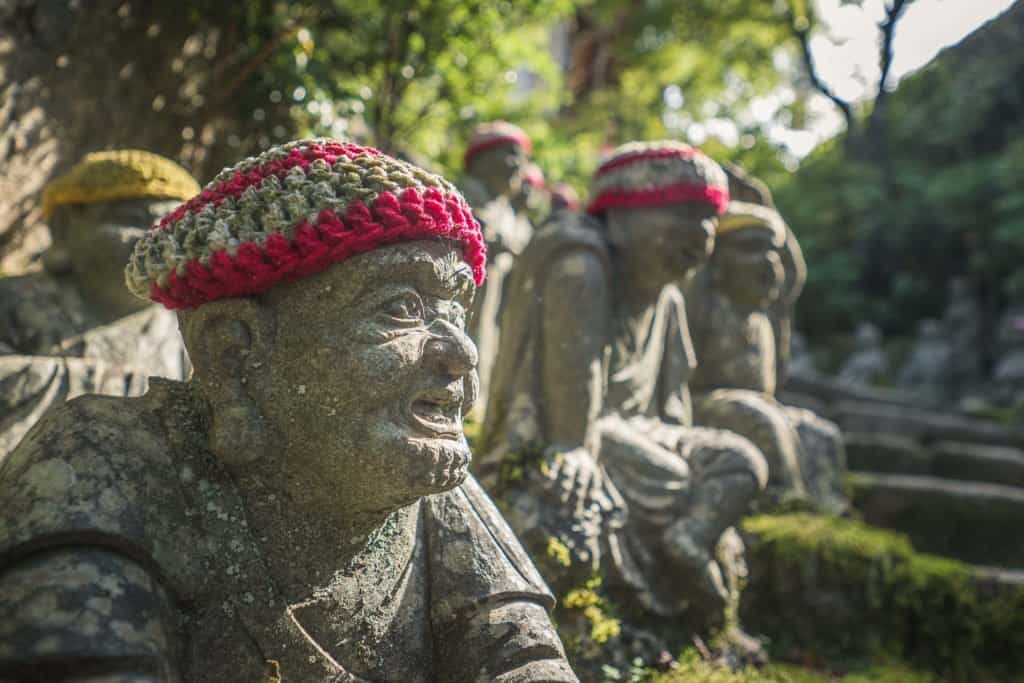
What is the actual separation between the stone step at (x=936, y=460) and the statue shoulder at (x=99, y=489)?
7660 mm

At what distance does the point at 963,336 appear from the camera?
17.7 meters

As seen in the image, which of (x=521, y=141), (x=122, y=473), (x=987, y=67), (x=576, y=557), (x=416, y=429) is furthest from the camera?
(x=987, y=67)

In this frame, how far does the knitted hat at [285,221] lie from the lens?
1.90 m

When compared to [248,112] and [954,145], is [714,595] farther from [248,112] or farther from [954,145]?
[954,145]

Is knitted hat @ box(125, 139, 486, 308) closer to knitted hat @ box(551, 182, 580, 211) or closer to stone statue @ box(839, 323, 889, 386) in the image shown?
knitted hat @ box(551, 182, 580, 211)

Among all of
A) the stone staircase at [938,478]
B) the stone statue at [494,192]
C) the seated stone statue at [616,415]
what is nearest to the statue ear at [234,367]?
the seated stone statue at [616,415]

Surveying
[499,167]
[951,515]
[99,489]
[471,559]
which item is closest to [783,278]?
[951,515]

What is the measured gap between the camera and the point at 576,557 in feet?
11.3

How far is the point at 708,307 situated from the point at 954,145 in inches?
766

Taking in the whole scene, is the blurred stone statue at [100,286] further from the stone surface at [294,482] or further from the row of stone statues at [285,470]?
the stone surface at [294,482]

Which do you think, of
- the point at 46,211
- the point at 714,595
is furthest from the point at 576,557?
the point at 46,211

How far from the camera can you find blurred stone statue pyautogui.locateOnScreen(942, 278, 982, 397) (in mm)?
16828

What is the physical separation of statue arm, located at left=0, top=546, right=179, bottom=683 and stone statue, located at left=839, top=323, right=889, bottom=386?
1546cm

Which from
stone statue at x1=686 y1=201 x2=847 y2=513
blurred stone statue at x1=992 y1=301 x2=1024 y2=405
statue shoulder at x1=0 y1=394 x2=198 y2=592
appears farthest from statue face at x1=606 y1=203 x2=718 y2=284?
blurred stone statue at x1=992 y1=301 x2=1024 y2=405
